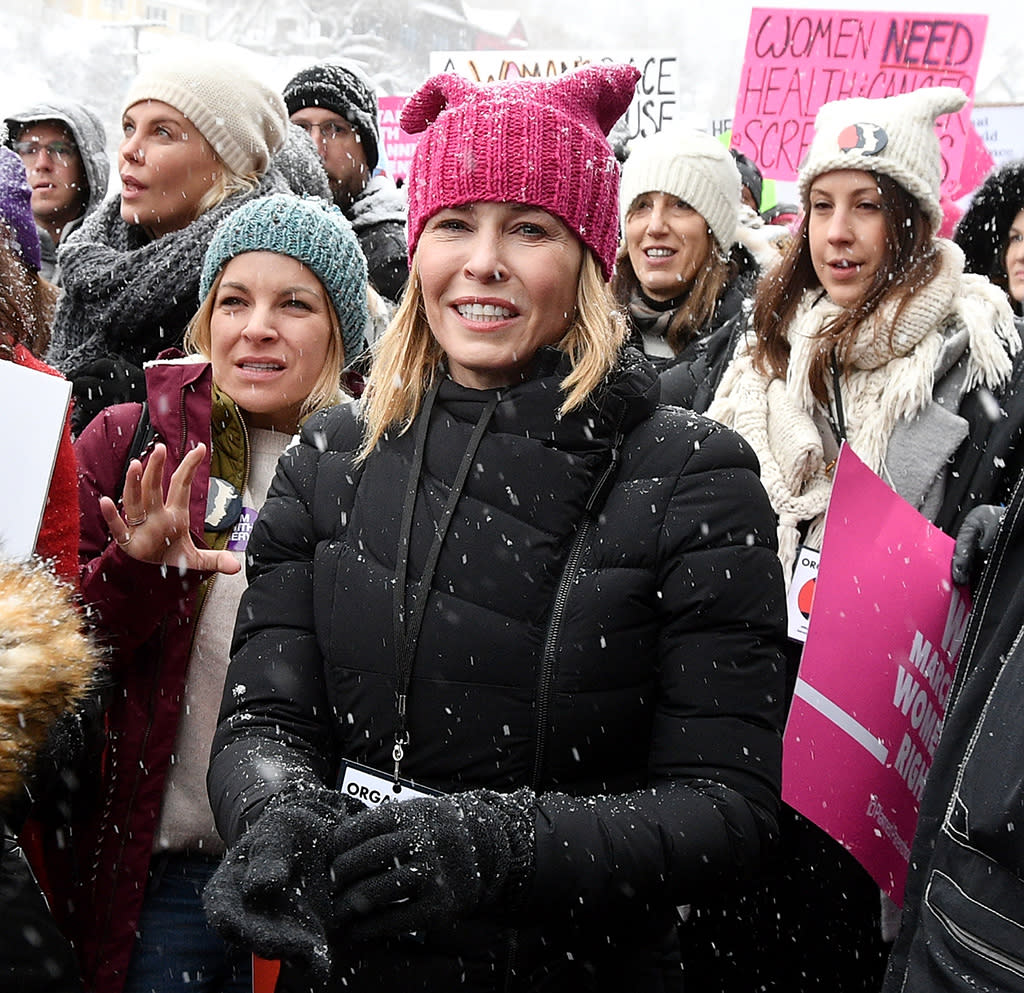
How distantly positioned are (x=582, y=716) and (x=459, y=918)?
1.22ft

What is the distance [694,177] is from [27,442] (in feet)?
11.7

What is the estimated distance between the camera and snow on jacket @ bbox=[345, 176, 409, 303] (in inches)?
220

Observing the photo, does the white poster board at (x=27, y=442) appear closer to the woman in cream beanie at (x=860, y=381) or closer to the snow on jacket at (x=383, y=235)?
the woman in cream beanie at (x=860, y=381)

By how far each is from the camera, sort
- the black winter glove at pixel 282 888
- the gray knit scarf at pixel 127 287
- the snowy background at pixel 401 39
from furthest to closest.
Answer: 1. the snowy background at pixel 401 39
2. the gray knit scarf at pixel 127 287
3. the black winter glove at pixel 282 888

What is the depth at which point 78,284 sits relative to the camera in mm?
3826

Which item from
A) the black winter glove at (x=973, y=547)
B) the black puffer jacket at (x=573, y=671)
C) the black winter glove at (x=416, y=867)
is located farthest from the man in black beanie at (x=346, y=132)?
the black winter glove at (x=416, y=867)

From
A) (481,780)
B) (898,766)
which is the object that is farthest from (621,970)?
(898,766)

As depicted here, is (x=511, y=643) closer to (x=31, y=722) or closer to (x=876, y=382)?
(x=31, y=722)

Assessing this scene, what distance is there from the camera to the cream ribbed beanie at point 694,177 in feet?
16.6

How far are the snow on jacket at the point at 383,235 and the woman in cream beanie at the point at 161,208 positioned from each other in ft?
4.93

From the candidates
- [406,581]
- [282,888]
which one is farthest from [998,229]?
[282,888]

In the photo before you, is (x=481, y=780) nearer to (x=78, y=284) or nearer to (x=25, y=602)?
(x=25, y=602)

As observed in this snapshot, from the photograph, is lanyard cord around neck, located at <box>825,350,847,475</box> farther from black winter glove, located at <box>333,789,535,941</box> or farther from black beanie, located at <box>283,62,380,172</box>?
black beanie, located at <box>283,62,380,172</box>

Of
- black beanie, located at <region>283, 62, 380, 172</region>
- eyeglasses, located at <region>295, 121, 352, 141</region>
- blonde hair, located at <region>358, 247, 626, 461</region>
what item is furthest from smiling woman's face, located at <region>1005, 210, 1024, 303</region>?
blonde hair, located at <region>358, 247, 626, 461</region>
